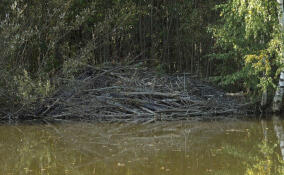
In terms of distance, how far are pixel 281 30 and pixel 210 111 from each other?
9.24 ft

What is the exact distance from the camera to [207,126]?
10.6 metres

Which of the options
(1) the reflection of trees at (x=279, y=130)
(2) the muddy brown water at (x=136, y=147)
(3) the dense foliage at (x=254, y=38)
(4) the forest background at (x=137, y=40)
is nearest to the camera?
(2) the muddy brown water at (x=136, y=147)

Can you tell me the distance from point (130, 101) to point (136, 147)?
423 centimetres

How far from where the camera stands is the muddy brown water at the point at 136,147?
257 inches

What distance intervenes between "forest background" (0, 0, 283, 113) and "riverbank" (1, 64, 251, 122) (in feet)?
1.39

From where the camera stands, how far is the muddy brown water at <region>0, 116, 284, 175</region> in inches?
257

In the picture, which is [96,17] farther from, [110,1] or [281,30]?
[281,30]

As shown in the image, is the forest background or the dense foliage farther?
the forest background

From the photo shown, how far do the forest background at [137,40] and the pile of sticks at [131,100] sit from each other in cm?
50

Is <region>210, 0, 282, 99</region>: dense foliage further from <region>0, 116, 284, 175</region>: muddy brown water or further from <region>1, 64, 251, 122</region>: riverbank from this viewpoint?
<region>0, 116, 284, 175</region>: muddy brown water

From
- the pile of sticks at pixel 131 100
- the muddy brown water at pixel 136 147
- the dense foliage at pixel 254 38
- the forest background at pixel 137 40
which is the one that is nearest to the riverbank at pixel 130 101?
the pile of sticks at pixel 131 100

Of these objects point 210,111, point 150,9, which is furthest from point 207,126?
point 150,9

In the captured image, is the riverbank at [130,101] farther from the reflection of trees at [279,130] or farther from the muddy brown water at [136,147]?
the reflection of trees at [279,130]

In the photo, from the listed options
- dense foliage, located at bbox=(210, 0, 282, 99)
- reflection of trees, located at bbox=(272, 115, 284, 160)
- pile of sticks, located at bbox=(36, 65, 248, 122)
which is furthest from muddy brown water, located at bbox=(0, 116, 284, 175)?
dense foliage, located at bbox=(210, 0, 282, 99)
